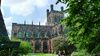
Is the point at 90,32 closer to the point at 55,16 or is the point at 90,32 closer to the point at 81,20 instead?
the point at 81,20

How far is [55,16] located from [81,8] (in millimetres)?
50889

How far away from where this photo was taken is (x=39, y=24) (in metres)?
49.6

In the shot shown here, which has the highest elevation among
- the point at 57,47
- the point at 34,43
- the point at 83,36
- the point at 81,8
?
the point at 81,8

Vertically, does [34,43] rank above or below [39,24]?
→ below

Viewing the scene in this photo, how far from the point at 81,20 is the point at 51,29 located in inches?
1842

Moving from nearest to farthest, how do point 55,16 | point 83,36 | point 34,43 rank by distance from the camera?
point 83,36, point 34,43, point 55,16

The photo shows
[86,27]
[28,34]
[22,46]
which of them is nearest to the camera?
[86,27]

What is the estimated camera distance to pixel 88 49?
1259 centimetres

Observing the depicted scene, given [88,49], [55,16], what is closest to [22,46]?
[88,49]

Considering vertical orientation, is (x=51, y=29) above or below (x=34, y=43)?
above

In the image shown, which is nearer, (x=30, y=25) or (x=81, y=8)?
(x=81, y=8)

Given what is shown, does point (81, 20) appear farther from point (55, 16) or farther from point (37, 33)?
point (55, 16)

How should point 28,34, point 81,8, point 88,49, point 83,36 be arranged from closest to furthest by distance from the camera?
point 81,8
point 83,36
point 88,49
point 28,34

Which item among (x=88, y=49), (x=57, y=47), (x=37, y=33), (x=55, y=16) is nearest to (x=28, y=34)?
(x=37, y=33)
